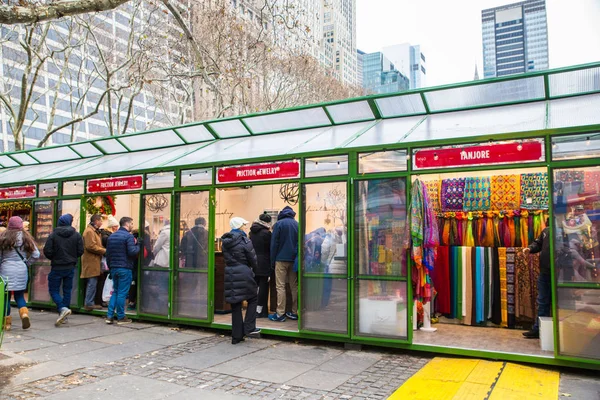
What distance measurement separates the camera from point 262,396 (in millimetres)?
5043

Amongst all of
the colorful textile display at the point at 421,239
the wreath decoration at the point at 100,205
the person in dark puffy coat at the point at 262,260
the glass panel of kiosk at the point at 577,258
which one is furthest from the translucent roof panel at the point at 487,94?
the wreath decoration at the point at 100,205

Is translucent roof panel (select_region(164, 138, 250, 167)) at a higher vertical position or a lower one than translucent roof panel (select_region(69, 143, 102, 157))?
lower

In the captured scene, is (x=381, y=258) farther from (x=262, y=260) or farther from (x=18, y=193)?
(x=18, y=193)

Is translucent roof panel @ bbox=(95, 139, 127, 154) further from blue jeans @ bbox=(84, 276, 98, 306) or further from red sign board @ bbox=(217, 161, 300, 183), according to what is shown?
red sign board @ bbox=(217, 161, 300, 183)

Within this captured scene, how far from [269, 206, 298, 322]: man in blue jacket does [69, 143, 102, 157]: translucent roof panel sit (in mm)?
5624

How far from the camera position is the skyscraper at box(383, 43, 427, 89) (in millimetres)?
180000

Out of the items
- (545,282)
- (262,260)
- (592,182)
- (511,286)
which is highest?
(592,182)

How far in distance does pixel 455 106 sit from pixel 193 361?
17.0ft

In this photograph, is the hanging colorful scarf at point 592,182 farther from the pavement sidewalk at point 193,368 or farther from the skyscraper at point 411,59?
the skyscraper at point 411,59

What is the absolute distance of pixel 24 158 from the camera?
13.4 meters

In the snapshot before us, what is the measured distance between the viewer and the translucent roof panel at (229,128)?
9609mm

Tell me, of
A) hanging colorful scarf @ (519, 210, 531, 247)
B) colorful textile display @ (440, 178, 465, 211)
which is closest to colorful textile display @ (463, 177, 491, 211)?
colorful textile display @ (440, 178, 465, 211)

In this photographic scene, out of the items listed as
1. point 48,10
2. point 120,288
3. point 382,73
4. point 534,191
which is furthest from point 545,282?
point 382,73

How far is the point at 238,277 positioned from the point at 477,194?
396 cm
